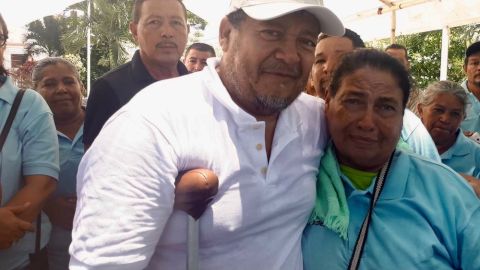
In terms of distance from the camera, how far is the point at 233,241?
4.91 ft

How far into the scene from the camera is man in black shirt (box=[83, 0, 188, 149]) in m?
2.38

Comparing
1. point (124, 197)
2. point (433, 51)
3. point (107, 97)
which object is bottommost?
point (433, 51)

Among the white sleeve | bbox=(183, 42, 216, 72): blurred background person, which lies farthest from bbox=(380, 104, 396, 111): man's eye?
bbox=(183, 42, 216, 72): blurred background person

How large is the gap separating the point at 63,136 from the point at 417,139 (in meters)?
2.03

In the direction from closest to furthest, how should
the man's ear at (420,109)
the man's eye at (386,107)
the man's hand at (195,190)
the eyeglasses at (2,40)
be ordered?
the man's hand at (195,190) < the man's eye at (386,107) < the eyeglasses at (2,40) < the man's ear at (420,109)

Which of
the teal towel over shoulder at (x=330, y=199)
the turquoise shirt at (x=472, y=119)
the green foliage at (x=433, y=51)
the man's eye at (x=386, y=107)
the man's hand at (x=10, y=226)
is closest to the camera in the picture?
the teal towel over shoulder at (x=330, y=199)

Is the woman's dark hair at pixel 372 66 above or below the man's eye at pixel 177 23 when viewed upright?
below

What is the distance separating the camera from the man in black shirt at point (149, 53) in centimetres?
238

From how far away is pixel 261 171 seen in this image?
1554 mm

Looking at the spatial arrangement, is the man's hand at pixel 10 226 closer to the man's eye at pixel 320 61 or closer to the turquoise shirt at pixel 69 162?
the turquoise shirt at pixel 69 162

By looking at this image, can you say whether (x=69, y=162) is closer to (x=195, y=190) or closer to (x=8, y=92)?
(x=8, y=92)

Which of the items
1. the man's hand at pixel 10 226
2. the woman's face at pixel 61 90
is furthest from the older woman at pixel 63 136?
the man's hand at pixel 10 226

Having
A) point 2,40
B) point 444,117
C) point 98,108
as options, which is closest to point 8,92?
point 2,40

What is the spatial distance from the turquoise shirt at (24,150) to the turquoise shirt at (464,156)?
7.81 ft
